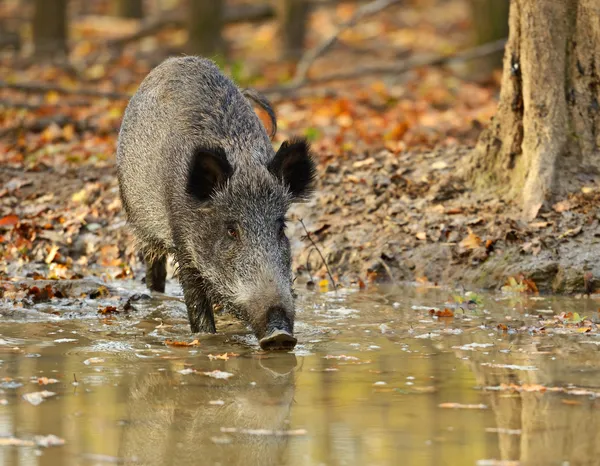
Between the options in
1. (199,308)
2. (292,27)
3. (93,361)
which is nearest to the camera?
(93,361)

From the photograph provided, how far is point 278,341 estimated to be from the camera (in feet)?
18.6

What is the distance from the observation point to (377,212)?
9.55 metres

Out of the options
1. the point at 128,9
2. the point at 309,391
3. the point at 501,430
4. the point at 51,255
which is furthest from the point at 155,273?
the point at 128,9

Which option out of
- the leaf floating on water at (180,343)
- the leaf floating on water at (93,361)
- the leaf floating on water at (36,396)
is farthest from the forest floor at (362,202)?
the leaf floating on water at (36,396)

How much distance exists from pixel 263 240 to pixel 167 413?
219 cm

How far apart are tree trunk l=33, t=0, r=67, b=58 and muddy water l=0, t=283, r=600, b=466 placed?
54.9ft

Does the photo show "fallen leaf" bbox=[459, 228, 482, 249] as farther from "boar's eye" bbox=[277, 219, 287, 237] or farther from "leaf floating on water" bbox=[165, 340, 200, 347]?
"leaf floating on water" bbox=[165, 340, 200, 347]

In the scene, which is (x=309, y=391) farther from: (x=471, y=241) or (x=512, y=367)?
(x=471, y=241)

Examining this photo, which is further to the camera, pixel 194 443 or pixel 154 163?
pixel 154 163

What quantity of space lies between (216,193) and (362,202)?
339cm

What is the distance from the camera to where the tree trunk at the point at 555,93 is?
861 centimetres

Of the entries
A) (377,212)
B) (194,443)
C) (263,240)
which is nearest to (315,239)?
(377,212)

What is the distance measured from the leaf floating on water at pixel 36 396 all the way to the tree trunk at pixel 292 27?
19477mm

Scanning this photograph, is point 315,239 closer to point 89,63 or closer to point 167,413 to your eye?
point 167,413
